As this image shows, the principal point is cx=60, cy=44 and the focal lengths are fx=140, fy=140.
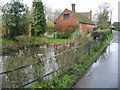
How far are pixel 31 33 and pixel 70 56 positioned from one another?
18302 mm

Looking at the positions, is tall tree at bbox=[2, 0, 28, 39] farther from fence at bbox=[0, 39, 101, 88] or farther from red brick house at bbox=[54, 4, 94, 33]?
fence at bbox=[0, 39, 101, 88]

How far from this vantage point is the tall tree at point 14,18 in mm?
19984

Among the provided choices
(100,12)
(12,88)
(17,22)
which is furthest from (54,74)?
(100,12)

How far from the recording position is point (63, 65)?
21.4 ft

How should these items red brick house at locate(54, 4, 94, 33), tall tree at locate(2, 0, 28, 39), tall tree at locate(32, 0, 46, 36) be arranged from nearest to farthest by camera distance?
tall tree at locate(2, 0, 28, 39) → tall tree at locate(32, 0, 46, 36) → red brick house at locate(54, 4, 94, 33)

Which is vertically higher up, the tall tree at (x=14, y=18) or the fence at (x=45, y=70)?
the tall tree at (x=14, y=18)

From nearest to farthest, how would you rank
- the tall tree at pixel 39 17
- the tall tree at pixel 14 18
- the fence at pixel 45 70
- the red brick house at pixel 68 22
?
the fence at pixel 45 70 → the tall tree at pixel 14 18 → the tall tree at pixel 39 17 → the red brick house at pixel 68 22

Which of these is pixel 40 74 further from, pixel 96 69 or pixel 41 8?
pixel 41 8

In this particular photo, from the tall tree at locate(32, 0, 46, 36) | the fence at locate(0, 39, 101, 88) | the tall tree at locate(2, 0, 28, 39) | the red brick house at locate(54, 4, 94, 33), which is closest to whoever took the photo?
the fence at locate(0, 39, 101, 88)

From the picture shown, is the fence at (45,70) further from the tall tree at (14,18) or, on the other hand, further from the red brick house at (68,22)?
the red brick house at (68,22)

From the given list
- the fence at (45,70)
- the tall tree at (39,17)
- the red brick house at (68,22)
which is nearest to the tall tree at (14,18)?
the tall tree at (39,17)

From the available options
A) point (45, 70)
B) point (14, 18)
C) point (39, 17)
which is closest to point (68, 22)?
point (39, 17)

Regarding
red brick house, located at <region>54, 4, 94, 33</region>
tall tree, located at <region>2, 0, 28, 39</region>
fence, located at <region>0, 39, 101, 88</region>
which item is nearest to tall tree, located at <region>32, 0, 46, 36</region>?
red brick house, located at <region>54, 4, 94, 33</region>

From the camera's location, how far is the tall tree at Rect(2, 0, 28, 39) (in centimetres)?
1998
